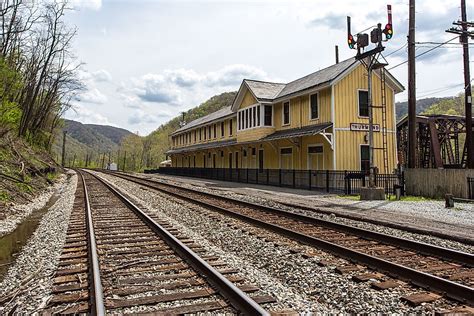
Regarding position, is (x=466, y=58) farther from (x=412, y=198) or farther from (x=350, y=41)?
(x=412, y=198)

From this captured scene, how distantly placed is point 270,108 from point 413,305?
25.3 m

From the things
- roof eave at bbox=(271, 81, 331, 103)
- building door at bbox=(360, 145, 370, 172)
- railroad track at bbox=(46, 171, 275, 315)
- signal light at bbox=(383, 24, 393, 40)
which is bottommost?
railroad track at bbox=(46, 171, 275, 315)

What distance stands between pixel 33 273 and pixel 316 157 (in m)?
19.8

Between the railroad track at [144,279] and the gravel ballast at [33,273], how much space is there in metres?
0.18

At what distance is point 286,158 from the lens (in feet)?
87.9

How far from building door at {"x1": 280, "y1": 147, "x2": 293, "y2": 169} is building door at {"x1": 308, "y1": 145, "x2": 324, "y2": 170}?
2.09 metres

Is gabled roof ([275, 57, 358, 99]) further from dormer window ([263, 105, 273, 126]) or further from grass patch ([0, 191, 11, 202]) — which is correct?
grass patch ([0, 191, 11, 202])

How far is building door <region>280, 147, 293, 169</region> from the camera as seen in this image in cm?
2616

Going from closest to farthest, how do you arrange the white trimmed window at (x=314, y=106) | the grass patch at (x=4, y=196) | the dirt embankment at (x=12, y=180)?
the grass patch at (x=4, y=196) < the dirt embankment at (x=12, y=180) < the white trimmed window at (x=314, y=106)

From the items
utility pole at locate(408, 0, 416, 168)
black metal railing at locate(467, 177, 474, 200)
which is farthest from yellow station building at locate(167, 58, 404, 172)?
black metal railing at locate(467, 177, 474, 200)

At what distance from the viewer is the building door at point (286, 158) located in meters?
26.2

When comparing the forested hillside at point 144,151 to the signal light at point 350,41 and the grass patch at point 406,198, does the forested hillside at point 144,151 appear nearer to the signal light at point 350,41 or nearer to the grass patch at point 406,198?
the grass patch at point 406,198

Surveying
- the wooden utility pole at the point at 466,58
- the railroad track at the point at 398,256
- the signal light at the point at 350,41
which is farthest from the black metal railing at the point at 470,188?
the railroad track at the point at 398,256

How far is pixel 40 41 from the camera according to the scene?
30.2 m
